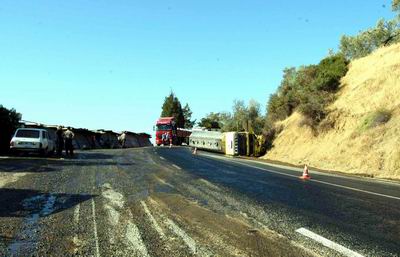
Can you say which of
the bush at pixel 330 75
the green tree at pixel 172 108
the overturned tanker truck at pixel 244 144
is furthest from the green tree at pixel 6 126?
the green tree at pixel 172 108

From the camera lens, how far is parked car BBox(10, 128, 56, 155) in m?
28.3

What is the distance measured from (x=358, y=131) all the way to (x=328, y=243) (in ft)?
88.3

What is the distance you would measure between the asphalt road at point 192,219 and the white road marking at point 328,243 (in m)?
0.01

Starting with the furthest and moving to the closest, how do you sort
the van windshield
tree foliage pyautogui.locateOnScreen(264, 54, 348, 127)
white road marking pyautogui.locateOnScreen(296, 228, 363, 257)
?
1. tree foliage pyautogui.locateOnScreen(264, 54, 348, 127)
2. the van windshield
3. white road marking pyautogui.locateOnScreen(296, 228, 363, 257)

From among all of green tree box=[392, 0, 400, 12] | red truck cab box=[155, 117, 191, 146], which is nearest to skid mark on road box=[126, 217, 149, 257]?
green tree box=[392, 0, 400, 12]

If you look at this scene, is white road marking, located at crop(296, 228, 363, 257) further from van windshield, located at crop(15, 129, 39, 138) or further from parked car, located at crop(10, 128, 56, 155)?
van windshield, located at crop(15, 129, 39, 138)

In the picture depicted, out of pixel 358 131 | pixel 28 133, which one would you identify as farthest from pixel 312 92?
pixel 28 133

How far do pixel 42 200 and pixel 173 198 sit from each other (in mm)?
2916

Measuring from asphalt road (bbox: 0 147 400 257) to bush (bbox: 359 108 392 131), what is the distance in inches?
681

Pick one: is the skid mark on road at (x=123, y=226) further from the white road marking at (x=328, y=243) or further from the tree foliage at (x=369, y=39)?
the tree foliage at (x=369, y=39)

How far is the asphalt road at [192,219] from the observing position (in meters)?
6.73

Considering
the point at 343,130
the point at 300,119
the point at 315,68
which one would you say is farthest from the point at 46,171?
the point at 315,68

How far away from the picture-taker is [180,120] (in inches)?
4739

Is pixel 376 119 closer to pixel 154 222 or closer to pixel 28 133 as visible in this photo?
pixel 28 133
